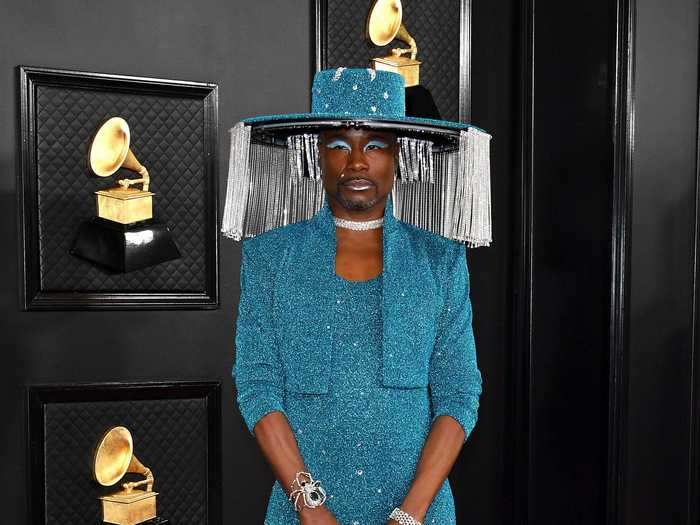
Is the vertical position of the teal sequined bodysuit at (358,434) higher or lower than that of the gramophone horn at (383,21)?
lower

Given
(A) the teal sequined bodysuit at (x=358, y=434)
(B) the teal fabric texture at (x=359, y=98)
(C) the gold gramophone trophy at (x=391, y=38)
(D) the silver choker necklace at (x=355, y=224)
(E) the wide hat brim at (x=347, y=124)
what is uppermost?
(C) the gold gramophone trophy at (x=391, y=38)

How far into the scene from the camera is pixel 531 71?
279cm

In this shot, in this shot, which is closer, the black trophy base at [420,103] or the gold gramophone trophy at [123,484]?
the gold gramophone trophy at [123,484]

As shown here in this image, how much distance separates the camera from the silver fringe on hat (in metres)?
1.77

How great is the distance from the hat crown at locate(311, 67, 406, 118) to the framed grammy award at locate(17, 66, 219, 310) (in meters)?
0.80

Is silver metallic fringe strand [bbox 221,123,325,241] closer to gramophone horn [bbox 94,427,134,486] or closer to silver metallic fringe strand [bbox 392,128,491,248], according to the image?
silver metallic fringe strand [bbox 392,128,491,248]

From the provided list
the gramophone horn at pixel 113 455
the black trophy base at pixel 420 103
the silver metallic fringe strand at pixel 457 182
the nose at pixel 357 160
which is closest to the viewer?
the nose at pixel 357 160

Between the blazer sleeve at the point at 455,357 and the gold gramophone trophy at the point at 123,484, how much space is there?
93cm

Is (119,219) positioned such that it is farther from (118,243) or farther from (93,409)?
(93,409)

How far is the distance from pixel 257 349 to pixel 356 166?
37 cm

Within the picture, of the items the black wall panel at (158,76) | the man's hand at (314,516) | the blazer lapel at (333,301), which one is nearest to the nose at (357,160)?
the blazer lapel at (333,301)

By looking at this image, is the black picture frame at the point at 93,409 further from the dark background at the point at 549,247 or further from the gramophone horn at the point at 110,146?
the gramophone horn at the point at 110,146

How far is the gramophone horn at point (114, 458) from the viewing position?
226 centimetres

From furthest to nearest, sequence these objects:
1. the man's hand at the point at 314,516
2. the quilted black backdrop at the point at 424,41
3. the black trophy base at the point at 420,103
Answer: the quilted black backdrop at the point at 424,41 < the black trophy base at the point at 420,103 < the man's hand at the point at 314,516
